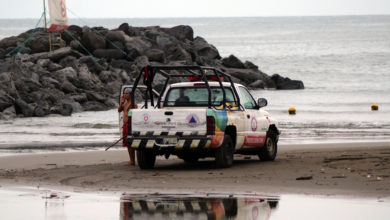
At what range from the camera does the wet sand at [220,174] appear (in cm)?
1180

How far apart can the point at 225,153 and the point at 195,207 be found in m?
4.69

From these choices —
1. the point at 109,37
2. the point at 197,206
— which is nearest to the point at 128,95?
the point at 197,206

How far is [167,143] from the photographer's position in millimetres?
13969

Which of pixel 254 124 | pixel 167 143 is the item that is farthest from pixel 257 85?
pixel 167 143

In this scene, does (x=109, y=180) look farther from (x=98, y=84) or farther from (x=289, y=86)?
(x=289, y=86)

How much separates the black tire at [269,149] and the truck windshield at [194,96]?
150cm

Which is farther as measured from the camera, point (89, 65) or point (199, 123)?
point (89, 65)

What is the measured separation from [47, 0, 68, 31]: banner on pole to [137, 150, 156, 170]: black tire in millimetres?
29484

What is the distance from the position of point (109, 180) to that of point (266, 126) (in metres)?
4.37

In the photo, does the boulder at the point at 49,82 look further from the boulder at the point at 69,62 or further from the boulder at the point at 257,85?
→ the boulder at the point at 257,85

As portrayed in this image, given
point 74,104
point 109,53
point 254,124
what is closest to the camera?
point 254,124

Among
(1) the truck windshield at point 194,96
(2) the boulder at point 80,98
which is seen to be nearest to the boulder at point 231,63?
(2) the boulder at point 80,98

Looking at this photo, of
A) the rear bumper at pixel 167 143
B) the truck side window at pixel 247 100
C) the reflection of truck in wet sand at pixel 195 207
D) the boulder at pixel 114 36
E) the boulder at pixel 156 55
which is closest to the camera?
the reflection of truck in wet sand at pixel 195 207

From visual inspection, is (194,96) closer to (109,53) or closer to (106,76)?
(106,76)
